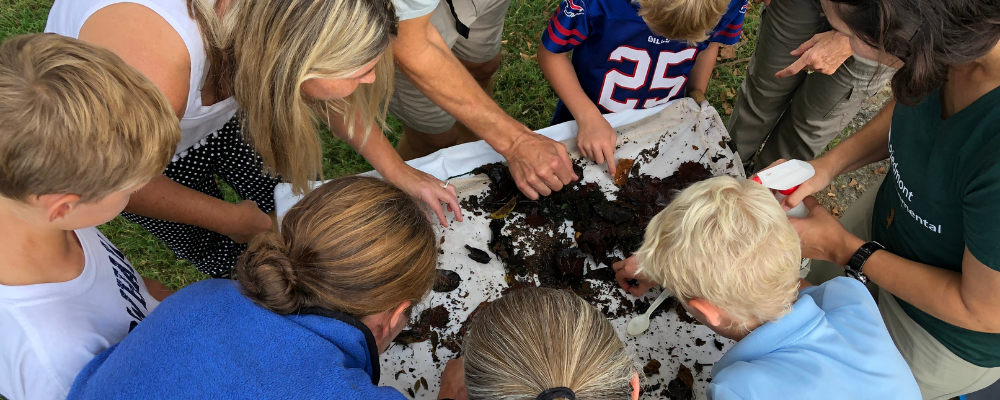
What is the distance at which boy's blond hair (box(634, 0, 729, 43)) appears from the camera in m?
2.11

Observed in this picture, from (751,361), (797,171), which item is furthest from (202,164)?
(797,171)

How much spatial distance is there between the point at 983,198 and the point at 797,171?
2.47 feet

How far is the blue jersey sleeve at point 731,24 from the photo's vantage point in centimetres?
252

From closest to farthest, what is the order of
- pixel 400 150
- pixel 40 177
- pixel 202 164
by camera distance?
pixel 40 177, pixel 202 164, pixel 400 150

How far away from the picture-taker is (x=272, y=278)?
55.4 inches

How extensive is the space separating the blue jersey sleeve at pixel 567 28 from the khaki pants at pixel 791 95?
1.28m

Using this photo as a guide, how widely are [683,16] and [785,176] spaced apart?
815mm

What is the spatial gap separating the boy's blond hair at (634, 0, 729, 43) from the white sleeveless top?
1.73 metres

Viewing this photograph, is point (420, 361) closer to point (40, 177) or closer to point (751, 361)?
point (751, 361)

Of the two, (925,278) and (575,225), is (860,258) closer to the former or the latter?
(925,278)

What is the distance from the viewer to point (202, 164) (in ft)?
7.64

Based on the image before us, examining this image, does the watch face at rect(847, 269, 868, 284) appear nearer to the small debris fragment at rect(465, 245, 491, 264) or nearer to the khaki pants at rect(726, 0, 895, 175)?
the khaki pants at rect(726, 0, 895, 175)

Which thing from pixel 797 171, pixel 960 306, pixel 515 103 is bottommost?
pixel 515 103

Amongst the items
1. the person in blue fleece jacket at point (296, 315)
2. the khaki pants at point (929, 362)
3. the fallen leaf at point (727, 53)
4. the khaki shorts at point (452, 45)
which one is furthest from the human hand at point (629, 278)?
the fallen leaf at point (727, 53)
